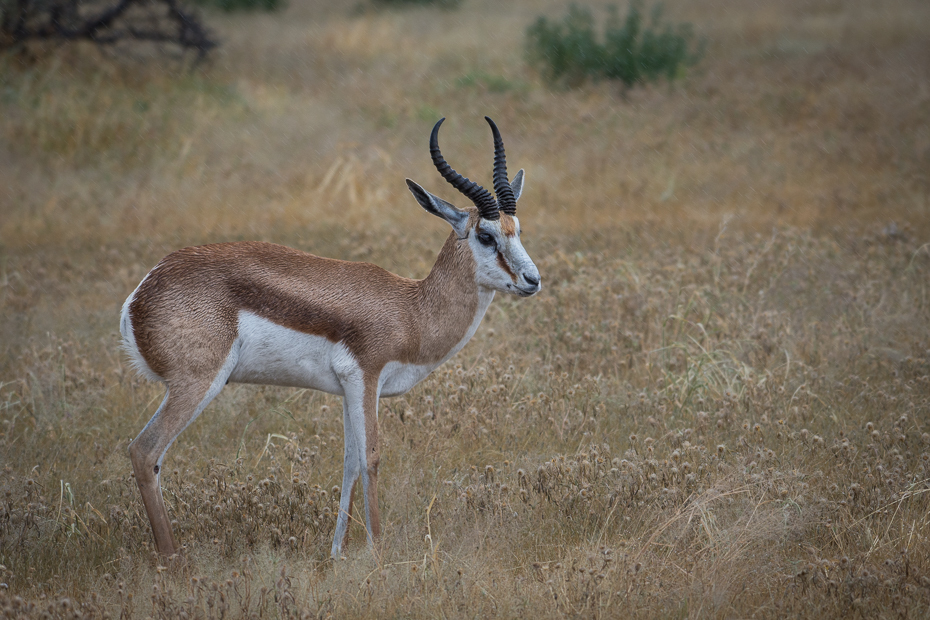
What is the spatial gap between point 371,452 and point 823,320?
5.59 meters

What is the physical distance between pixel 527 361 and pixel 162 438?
12.5 feet

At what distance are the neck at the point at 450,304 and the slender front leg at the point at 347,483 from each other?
0.63 meters

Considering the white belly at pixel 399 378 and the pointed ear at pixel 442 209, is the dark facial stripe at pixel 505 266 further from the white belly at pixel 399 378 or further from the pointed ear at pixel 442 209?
the white belly at pixel 399 378

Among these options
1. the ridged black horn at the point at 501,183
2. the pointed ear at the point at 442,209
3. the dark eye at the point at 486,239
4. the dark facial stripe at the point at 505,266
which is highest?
the ridged black horn at the point at 501,183

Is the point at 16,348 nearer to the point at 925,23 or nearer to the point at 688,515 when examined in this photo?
the point at 688,515

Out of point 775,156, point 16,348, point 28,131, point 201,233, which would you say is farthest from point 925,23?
point 16,348

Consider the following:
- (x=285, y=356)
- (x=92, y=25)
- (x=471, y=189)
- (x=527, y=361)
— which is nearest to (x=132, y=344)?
(x=285, y=356)

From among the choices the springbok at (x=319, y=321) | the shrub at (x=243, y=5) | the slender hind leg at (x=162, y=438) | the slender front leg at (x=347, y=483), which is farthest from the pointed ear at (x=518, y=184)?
the shrub at (x=243, y=5)

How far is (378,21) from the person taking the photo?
24.8 meters

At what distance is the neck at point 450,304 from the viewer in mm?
5625

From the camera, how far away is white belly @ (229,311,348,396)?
5.29 metres

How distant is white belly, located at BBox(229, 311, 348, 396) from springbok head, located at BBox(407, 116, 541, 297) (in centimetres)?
101

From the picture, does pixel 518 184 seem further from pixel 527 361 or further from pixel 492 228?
pixel 527 361

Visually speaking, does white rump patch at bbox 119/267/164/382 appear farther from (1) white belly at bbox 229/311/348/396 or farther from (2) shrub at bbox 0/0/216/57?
(2) shrub at bbox 0/0/216/57
